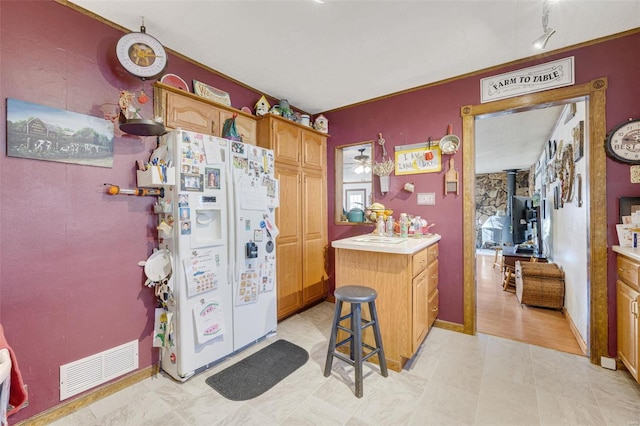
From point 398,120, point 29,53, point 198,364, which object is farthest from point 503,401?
point 29,53

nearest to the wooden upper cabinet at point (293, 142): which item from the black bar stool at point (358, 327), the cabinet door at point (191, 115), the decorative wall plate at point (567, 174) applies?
the cabinet door at point (191, 115)

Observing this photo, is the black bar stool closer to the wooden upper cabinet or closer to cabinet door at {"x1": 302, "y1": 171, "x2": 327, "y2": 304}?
cabinet door at {"x1": 302, "y1": 171, "x2": 327, "y2": 304}

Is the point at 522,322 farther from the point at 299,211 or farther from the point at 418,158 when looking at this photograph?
the point at 299,211

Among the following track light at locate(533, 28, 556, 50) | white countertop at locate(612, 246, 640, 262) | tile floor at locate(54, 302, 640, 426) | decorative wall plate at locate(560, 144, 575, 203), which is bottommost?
tile floor at locate(54, 302, 640, 426)

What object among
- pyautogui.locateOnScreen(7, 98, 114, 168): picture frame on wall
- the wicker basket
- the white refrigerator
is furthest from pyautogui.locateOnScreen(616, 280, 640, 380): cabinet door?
pyautogui.locateOnScreen(7, 98, 114, 168): picture frame on wall

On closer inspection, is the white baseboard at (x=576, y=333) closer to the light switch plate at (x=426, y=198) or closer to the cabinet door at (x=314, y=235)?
the light switch plate at (x=426, y=198)

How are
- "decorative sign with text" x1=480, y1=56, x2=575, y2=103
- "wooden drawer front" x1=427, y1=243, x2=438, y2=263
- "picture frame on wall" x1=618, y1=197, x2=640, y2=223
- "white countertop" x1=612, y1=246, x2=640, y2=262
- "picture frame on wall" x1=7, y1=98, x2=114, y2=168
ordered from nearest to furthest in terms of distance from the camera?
"picture frame on wall" x1=7, y1=98, x2=114, y2=168 < "white countertop" x1=612, y1=246, x2=640, y2=262 < "picture frame on wall" x1=618, y1=197, x2=640, y2=223 < "decorative sign with text" x1=480, y1=56, x2=575, y2=103 < "wooden drawer front" x1=427, y1=243, x2=438, y2=263

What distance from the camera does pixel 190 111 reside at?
2.24 meters

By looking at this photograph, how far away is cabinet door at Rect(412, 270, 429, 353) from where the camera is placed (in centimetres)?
199

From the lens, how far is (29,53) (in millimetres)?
1538

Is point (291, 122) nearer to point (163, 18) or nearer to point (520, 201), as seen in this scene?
point (163, 18)

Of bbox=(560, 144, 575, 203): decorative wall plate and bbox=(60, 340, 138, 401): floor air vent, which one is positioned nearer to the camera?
bbox=(60, 340, 138, 401): floor air vent

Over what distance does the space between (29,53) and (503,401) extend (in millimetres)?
3518

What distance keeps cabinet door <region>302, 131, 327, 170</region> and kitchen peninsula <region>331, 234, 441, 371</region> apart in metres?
1.42
